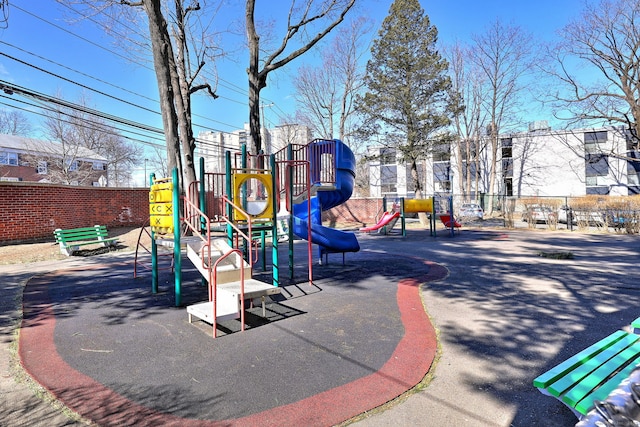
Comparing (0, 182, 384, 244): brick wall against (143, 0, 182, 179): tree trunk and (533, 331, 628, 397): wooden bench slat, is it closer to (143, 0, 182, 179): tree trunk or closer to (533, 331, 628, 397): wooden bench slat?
(143, 0, 182, 179): tree trunk

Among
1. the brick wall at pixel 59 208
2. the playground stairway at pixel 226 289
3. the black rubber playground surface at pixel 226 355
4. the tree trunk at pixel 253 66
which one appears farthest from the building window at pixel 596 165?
the playground stairway at pixel 226 289

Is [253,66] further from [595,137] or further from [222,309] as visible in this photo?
[595,137]

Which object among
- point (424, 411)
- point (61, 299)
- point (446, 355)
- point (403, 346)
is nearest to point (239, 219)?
point (61, 299)

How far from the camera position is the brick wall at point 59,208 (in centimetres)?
1188

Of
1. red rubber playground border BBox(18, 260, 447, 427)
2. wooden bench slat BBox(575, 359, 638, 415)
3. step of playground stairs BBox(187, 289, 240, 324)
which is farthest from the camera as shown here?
step of playground stairs BBox(187, 289, 240, 324)

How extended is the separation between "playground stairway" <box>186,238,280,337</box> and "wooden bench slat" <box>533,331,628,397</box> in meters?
3.08

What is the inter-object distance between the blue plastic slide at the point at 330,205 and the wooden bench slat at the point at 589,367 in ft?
18.0

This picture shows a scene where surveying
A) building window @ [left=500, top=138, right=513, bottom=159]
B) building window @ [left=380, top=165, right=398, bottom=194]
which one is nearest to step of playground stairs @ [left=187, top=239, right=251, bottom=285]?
building window @ [left=380, top=165, right=398, bottom=194]

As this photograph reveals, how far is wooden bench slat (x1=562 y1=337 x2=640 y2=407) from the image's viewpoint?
2.11 metres

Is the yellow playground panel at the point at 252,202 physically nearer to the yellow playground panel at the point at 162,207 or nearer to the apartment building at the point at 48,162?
the yellow playground panel at the point at 162,207

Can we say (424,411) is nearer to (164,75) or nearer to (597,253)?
(164,75)

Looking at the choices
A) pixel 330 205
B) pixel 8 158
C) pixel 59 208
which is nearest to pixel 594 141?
pixel 330 205

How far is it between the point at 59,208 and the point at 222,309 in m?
13.0

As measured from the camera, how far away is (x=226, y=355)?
3551 millimetres
